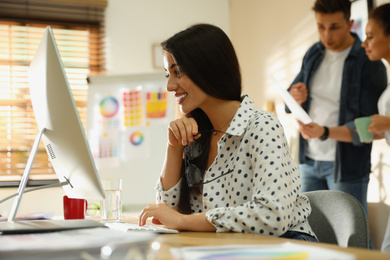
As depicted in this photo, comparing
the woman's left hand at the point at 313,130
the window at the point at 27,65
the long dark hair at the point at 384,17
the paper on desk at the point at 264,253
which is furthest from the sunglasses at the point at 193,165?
the window at the point at 27,65

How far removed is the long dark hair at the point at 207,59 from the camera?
49.8 inches

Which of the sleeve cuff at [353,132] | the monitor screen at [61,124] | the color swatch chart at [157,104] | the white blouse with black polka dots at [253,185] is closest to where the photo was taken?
the monitor screen at [61,124]

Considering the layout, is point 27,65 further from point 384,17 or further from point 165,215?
point 165,215

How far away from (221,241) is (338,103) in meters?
1.72

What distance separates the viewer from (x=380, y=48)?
2.12 m

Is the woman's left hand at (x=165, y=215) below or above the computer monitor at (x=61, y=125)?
below

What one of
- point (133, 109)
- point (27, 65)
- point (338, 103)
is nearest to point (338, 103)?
point (338, 103)

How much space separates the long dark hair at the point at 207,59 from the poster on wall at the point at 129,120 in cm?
197

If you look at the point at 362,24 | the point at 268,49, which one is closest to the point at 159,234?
the point at 362,24

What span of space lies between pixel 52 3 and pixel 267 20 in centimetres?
189

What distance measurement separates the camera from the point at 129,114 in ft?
10.9

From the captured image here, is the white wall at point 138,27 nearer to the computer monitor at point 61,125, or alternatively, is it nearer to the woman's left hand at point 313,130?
the woman's left hand at point 313,130

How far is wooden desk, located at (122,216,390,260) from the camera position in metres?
0.63

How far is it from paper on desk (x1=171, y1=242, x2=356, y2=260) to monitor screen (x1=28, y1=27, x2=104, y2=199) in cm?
31
